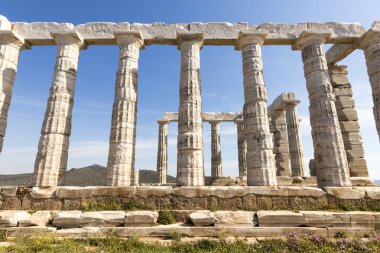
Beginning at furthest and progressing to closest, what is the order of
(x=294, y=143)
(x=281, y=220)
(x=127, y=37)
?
1. (x=294, y=143)
2. (x=127, y=37)
3. (x=281, y=220)

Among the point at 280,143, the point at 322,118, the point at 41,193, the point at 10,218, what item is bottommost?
the point at 10,218

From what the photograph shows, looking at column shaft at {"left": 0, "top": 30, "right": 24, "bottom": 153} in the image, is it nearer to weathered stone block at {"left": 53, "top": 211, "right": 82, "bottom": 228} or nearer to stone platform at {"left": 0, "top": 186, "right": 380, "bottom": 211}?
stone platform at {"left": 0, "top": 186, "right": 380, "bottom": 211}

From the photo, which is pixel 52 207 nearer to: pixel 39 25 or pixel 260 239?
pixel 260 239

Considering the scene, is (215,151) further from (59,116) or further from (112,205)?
(112,205)

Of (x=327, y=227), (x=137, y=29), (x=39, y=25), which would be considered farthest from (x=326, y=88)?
(x=39, y=25)

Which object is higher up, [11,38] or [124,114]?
[11,38]

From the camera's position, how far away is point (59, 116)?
1231 cm

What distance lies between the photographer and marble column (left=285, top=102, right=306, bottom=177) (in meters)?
20.8

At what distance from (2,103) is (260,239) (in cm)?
1387

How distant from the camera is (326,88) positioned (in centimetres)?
1238

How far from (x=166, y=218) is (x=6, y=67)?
11.8 metres

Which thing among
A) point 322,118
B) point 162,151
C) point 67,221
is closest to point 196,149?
point 67,221

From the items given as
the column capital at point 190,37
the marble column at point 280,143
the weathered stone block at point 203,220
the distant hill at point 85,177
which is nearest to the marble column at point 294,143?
the marble column at point 280,143

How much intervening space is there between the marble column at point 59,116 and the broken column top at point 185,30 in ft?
2.83
